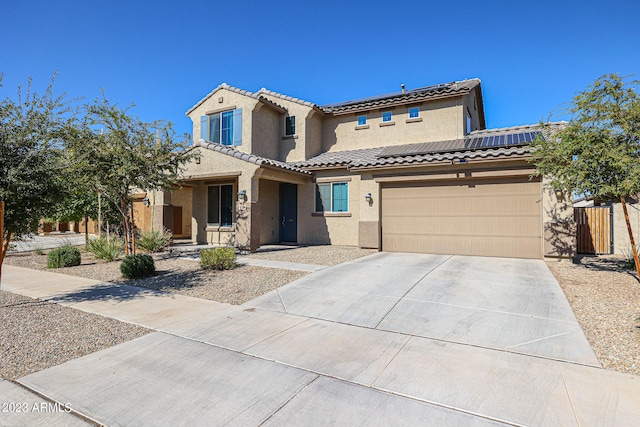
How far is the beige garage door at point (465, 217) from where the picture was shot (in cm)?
1119

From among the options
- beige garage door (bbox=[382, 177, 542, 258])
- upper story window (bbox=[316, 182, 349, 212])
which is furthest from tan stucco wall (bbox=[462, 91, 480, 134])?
upper story window (bbox=[316, 182, 349, 212])

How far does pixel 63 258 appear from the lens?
10.8 meters

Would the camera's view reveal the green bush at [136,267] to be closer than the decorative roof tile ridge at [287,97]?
Yes

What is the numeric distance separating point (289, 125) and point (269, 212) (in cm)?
510

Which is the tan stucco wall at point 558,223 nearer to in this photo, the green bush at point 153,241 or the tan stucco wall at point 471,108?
the tan stucco wall at point 471,108

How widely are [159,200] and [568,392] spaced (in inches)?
648

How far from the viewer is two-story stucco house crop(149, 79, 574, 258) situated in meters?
11.4

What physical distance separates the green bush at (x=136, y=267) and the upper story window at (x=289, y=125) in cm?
1086

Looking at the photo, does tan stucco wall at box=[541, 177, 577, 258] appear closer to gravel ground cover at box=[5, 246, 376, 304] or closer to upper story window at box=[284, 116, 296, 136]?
gravel ground cover at box=[5, 246, 376, 304]

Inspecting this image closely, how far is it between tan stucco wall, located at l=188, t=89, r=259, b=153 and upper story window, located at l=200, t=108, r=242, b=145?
24 cm

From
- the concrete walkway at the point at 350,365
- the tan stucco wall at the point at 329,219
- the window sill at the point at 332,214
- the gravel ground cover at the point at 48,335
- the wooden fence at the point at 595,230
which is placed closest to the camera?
the concrete walkway at the point at 350,365

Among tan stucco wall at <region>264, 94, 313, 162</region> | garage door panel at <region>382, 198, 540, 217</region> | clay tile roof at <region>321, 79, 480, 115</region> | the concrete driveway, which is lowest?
the concrete driveway

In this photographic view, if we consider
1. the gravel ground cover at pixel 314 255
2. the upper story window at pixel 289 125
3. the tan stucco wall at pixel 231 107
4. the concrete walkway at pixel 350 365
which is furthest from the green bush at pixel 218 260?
the upper story window at pixel 289 125

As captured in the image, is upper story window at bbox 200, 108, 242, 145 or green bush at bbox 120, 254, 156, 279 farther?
upper story window at bbox 200, 108, 242, 145
